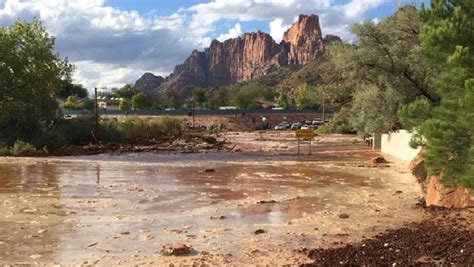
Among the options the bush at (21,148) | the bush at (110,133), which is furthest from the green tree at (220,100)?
the bush at (21,148)

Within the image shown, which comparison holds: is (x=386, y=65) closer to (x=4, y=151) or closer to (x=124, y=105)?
(x=4, y=151)

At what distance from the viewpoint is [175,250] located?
33.8 feet

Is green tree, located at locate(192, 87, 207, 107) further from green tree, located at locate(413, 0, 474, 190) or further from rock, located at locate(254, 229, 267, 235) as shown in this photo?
green tree, located at locate(413, 0, 474, 190)

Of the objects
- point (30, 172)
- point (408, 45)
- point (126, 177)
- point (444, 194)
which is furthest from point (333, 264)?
point (408, 45)

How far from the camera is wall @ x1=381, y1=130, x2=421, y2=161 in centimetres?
3262

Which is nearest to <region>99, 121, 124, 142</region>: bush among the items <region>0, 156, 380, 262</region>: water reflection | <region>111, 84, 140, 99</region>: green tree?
<region>0, 156, 380, 262</region>: water reflection

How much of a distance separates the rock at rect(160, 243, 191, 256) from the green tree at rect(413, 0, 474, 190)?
528cm

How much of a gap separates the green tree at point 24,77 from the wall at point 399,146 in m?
25.6

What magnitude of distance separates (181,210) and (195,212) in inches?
21.5

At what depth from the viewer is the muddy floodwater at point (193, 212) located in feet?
35.1

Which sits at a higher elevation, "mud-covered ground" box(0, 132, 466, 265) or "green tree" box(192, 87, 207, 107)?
"green tree" box(192, 87, 207, 107)

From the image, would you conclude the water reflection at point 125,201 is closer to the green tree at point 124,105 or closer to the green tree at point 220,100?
the green tree at point 124,105

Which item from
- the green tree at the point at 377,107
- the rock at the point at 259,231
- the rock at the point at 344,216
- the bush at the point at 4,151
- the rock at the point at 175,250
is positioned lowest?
the bush at the point at 4,151

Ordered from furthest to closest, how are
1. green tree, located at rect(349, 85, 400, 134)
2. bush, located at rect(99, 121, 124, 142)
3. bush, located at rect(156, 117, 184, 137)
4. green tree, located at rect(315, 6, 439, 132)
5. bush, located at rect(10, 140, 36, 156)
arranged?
bush, located at rect(156, 117, 184, 137), bush, located at rect(99, 121, 124, 142), bush, located at rect(10, 140, 36, 156), green tree, located at rect(349, 85, 400, 134), green tree, located at rect(315, 6, 439, 132)
